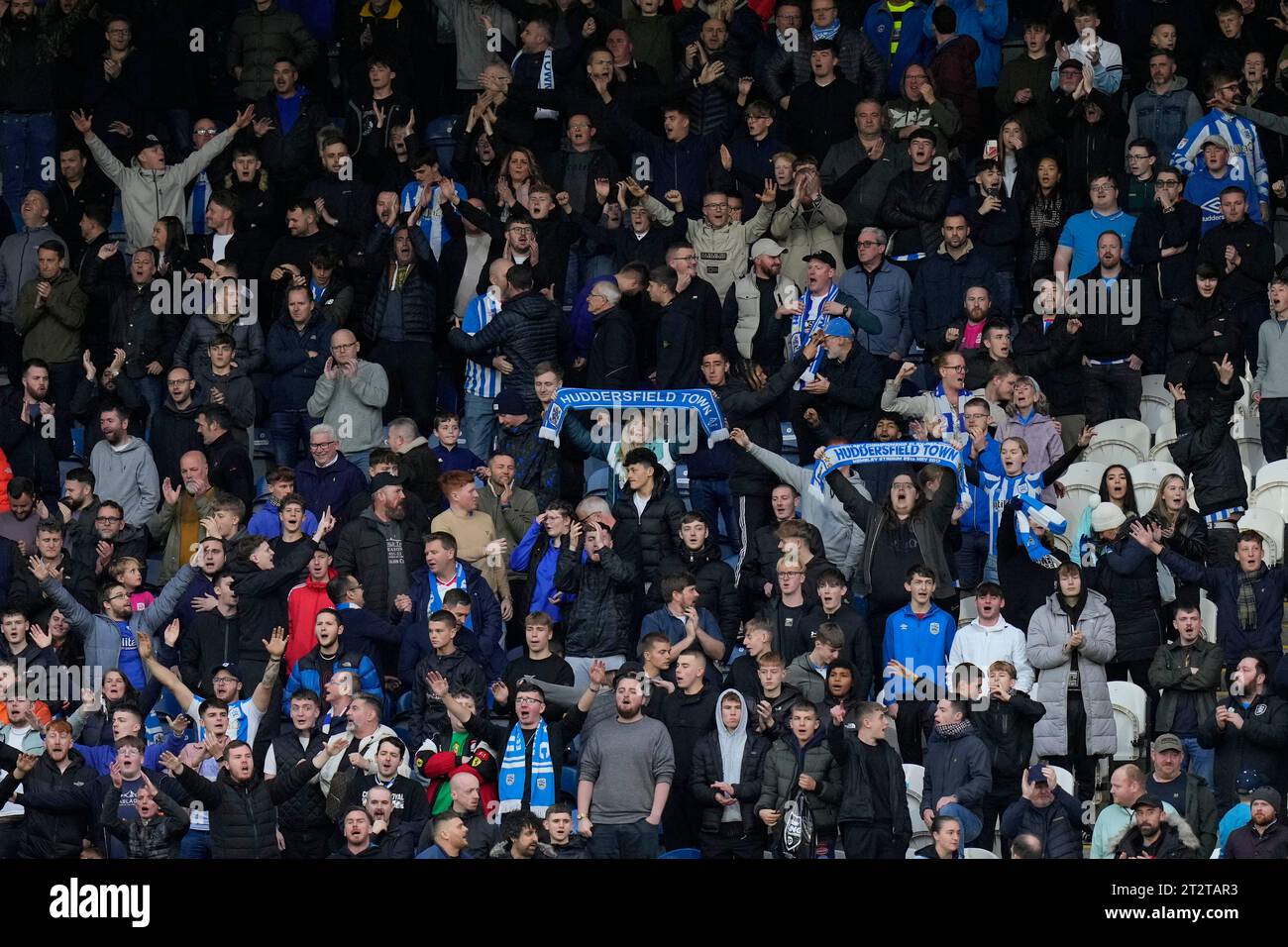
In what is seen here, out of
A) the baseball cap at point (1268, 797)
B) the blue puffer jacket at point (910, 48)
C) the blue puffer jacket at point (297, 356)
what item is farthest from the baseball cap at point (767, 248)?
the baseball cap at point (1268, 797)

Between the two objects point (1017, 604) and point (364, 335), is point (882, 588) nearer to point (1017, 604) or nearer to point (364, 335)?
point (1017, 604)

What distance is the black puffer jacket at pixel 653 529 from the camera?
17.5 meters

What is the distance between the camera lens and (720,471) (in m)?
18.5

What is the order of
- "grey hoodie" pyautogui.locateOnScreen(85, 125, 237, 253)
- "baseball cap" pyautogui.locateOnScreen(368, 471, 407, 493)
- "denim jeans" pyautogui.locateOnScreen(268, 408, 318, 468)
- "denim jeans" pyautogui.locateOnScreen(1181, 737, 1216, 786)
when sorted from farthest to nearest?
"grey hoodie" pyautogui.locateOnScreen(85, 125, 237, 253) < "denim jeans" pyautogui.locateOnScreen(268, 408, 318, 468) < "baseball cap" pyautogui.locateOnScreen(368, 471, 407, 493) < "denim jeans" pyautogui.locateOnScreen(1181, 737, 1216, 786)

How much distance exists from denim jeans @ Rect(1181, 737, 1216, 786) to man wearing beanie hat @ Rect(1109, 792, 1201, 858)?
121 cm

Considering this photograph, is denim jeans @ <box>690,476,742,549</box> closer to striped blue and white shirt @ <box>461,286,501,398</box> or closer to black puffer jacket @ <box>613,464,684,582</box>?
black puffer jacket @ <box>613,464,684,582</box>

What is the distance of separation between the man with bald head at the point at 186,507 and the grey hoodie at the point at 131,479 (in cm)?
25

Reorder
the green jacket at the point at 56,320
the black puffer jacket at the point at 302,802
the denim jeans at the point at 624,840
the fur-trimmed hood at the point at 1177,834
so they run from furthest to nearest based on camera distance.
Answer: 1. the green jacket at the point at 56,320
2. the black puffer jacket at the point at 302,802
3. the denim jeans at the point at 624,840
4. the fur-trimmed hood at the point at 1177,834

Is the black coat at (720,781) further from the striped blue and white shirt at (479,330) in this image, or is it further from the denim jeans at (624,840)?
the striped blue and white shirt at (479,330)

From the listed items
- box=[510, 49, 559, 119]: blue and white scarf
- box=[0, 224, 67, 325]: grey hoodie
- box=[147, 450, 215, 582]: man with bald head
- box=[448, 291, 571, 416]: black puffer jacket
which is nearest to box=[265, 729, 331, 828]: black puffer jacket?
box=[147, 450, 215, 582]: man with bald head

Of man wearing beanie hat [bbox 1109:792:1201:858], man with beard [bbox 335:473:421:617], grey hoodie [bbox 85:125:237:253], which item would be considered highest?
grey hoodie [bbox 85:125:237:253]

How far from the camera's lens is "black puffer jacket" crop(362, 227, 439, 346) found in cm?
1941

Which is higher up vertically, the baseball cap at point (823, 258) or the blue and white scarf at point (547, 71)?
the blue and white scarf at point (547, 71)

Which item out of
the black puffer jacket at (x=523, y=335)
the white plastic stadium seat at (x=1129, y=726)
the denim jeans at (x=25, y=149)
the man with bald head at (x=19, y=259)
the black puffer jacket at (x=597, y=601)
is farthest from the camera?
the denim jeans at (x=25, y=149)
